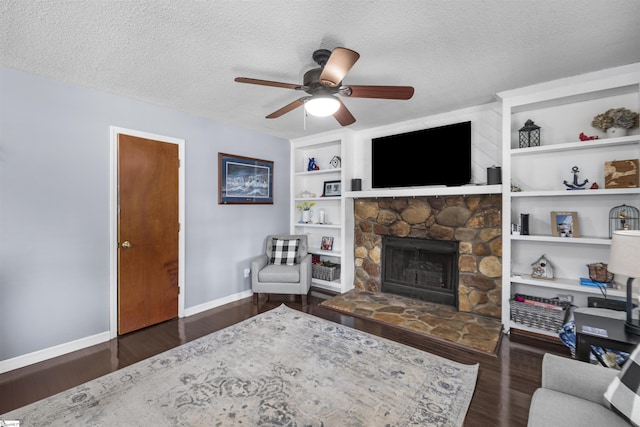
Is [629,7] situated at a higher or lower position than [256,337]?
higher

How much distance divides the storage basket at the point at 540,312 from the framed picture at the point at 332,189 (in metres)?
2.62

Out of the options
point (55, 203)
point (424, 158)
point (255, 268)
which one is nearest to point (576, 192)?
point (424, 158)

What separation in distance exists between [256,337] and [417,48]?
2.88m

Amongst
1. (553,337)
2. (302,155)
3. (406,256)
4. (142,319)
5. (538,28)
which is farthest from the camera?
(302,155)

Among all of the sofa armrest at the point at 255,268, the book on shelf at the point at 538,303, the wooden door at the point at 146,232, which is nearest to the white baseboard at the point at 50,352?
the wooden door at the point at 146,232

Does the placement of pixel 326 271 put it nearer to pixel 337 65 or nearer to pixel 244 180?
pixel 244 180

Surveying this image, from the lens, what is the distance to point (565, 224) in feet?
8.89

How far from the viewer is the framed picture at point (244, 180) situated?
12.7 ft

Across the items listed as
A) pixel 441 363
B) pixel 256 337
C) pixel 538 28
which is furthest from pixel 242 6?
pixel 441 363

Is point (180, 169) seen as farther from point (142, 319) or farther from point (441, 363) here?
point (441, 363)

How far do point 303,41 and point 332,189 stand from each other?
2.73 m

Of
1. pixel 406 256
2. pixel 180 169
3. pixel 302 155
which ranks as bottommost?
pixel 406 256

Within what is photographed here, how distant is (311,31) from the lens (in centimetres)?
184

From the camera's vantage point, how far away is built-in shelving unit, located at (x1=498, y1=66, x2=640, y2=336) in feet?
8.19
